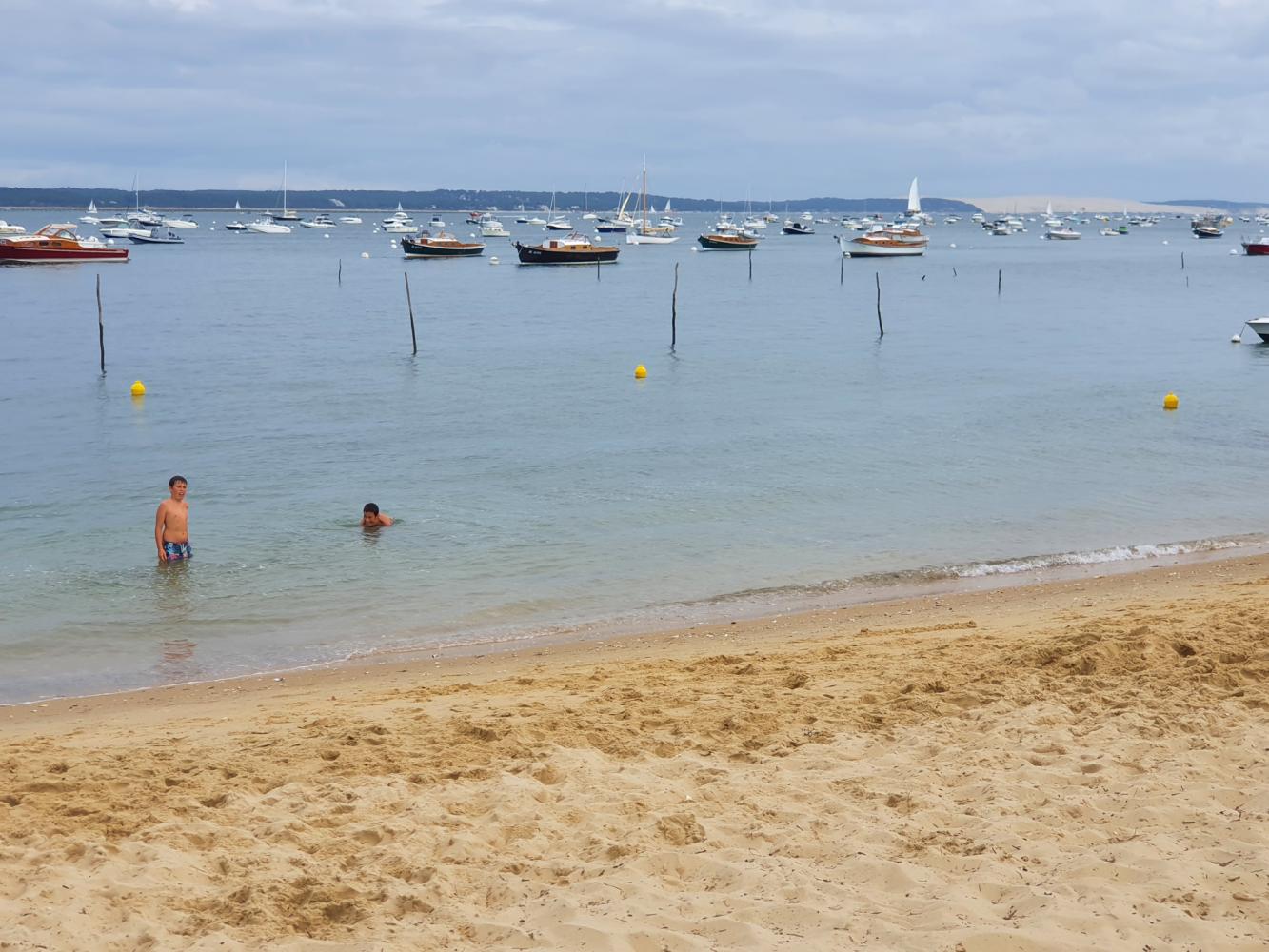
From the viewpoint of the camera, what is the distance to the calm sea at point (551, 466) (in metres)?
15.5

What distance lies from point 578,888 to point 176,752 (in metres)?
3.75

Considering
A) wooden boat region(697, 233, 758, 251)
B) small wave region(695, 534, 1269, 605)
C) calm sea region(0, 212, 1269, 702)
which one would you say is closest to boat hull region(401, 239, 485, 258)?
wooden boat region(697, 233, 758, 251)

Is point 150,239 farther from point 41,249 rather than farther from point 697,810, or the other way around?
point 697,810

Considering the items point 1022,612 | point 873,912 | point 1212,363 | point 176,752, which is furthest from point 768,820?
point 1212,363

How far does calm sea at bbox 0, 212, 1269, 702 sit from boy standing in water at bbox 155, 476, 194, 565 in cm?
43

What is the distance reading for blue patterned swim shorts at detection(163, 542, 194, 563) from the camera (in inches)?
672

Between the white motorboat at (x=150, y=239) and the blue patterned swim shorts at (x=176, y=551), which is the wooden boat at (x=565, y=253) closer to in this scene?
the white motorboat at (x=150, y=239)

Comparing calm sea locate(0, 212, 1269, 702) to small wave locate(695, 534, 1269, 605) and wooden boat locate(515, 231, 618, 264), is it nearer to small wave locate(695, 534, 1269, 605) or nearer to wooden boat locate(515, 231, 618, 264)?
small wave locate(695, 534, 1269, 605)

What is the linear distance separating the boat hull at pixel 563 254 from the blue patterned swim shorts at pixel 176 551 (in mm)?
76189

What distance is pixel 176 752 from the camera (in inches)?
337

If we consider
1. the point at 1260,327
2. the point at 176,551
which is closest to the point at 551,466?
the point at 176,551

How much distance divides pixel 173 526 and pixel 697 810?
1192cm

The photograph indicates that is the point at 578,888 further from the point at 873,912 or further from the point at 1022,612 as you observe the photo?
the point at 1022,612

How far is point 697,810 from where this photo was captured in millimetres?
7188
